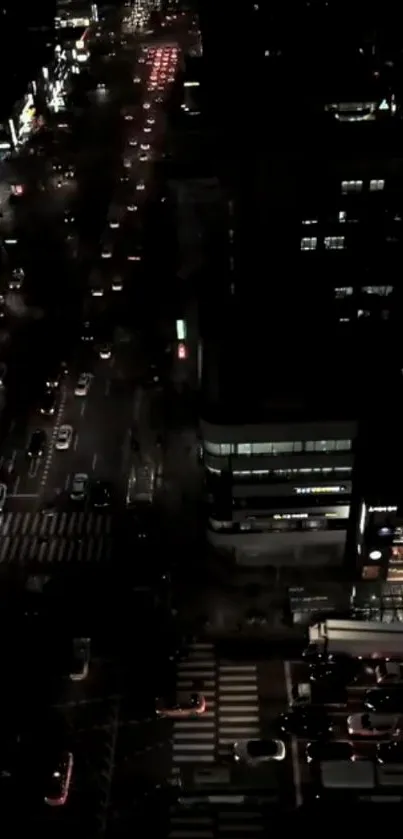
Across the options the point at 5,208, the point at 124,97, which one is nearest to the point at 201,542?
the point at 5,208

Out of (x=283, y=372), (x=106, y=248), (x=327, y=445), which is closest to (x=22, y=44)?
(x=106, y=248)

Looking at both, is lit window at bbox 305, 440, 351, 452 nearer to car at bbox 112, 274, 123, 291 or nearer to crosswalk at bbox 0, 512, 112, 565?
crosswalk at bbox 0, 512, 112, 565

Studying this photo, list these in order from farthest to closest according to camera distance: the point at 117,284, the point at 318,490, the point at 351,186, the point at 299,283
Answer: the point at 117,284 → the point at 351,186 → the point at 299,283 → the point at 318,490

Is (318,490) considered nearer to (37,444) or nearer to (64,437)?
(64,437)

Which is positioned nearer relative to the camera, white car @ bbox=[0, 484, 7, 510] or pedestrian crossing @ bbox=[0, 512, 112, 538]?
pedestrian crossing @ bbox=[0, 512, 112, 538]

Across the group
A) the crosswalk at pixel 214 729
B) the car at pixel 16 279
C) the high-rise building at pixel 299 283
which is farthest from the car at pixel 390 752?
the car at pixel 16 279

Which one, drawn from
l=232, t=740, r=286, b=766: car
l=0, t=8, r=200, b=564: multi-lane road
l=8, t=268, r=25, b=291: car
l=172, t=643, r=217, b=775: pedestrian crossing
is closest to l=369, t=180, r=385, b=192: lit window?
l=0, t=8, r=200, b=564: multi-lane road
